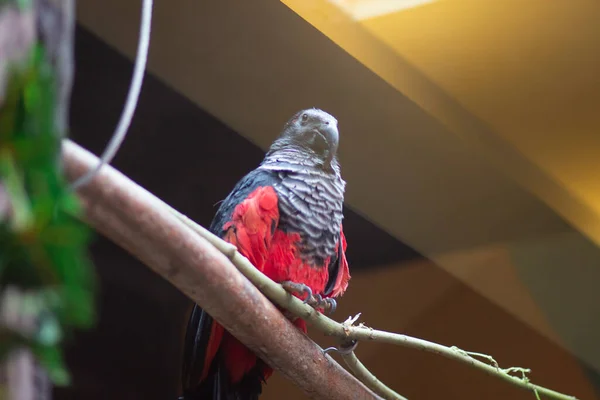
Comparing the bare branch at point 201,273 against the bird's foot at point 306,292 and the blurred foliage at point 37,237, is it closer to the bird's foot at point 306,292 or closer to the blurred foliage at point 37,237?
the bird's foot at point 306,292

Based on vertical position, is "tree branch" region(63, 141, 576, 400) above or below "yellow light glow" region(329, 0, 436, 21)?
below

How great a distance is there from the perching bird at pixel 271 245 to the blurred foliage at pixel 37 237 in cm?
94

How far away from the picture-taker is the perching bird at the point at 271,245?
52.7 inches

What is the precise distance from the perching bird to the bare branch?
13cm

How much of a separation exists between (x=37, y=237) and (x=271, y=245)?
1.03 m

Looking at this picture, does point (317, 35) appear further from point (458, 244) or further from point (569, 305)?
point (569, 305)

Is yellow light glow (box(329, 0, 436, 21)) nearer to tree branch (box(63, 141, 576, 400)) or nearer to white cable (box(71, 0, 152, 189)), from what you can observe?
tree branch (box(63, 141, 576, 400))

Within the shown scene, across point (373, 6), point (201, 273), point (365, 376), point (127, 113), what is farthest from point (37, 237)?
point (373, 6)

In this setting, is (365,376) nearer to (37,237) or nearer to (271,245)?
(271,245)

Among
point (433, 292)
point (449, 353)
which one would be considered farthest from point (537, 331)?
point (449, 353)

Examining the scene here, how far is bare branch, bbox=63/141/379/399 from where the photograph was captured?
79 cm

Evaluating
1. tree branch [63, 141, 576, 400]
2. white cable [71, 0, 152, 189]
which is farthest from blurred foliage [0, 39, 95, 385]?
tree branch [63, 141, 576, 400]

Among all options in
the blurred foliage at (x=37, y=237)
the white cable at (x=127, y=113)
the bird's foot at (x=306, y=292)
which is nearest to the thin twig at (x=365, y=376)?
the bird's foot at (x=306, y=292)

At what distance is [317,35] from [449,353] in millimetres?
1071
